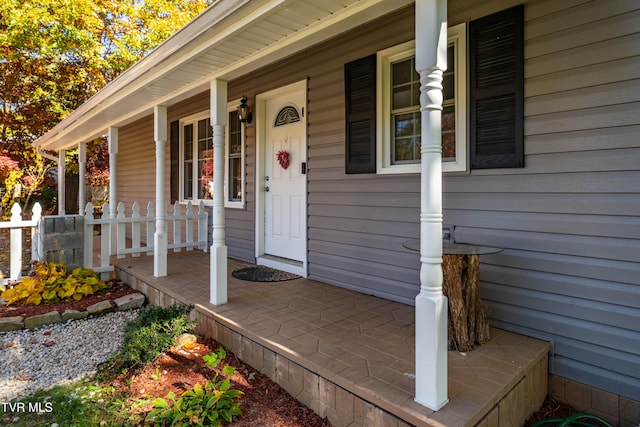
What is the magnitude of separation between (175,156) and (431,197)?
5.72 meters

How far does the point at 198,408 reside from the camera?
196 centimetres

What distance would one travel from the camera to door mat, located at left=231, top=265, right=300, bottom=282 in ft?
13.1

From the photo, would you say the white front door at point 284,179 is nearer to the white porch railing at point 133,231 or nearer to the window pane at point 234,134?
the window pane at point 234,134

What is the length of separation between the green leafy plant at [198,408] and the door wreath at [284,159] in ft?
8.93

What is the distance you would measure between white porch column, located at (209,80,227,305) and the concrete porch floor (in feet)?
0.55

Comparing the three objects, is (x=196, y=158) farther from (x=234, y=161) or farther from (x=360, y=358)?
(x=360, y=358)

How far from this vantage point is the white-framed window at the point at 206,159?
5.14 metres

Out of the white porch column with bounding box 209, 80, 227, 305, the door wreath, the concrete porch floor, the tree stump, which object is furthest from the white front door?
the tree stump

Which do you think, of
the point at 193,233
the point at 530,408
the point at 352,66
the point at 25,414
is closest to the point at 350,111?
the point at 352,66

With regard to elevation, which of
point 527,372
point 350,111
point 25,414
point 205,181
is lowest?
point 25,414

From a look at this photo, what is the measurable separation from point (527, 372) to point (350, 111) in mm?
2497

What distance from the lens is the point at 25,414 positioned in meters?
2.10

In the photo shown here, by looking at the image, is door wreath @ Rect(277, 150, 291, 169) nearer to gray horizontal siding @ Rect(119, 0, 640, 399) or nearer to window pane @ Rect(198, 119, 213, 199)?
gray horizontal siding @ Rect(119, 0, 640, 399)

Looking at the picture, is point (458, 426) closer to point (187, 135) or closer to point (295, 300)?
point (295, 300)
